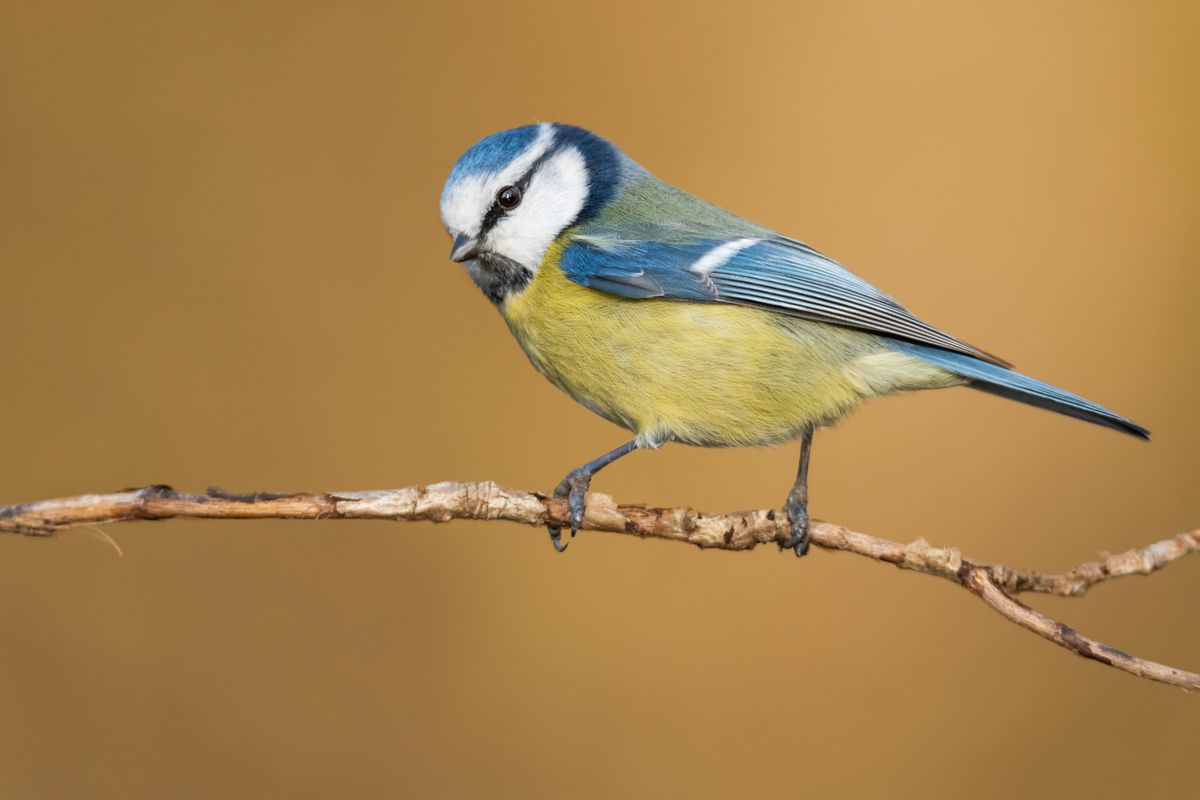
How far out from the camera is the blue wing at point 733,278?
1253mm

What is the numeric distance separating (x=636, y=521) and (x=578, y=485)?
0.18 metres

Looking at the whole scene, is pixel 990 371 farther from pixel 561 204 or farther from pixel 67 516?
pixel 67 516

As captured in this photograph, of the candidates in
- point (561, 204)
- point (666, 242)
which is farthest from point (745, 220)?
point (561, 204)

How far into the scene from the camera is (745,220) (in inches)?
57.0

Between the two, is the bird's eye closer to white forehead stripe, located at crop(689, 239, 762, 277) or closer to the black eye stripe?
the black eye stripe

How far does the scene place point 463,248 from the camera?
1242 millimetres

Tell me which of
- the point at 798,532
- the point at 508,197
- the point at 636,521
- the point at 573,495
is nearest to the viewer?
the point at 636,521

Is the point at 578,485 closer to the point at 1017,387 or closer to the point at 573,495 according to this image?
the point at 573,495

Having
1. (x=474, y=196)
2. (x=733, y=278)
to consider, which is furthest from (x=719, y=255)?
(x=474, y=196)

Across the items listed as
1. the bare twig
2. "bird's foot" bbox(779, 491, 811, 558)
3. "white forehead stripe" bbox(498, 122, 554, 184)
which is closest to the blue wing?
"white forehead stripe" bbox(498, 122, 554, 184)

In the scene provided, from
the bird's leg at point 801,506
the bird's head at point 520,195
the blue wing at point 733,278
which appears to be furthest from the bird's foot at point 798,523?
the bird's head at point 520,195

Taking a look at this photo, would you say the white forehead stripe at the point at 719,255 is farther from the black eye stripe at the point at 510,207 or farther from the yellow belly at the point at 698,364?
the black eye stripe at the point at 510,207

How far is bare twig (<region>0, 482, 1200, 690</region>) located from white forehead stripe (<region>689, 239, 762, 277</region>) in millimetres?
391

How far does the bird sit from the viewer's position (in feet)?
4.00
